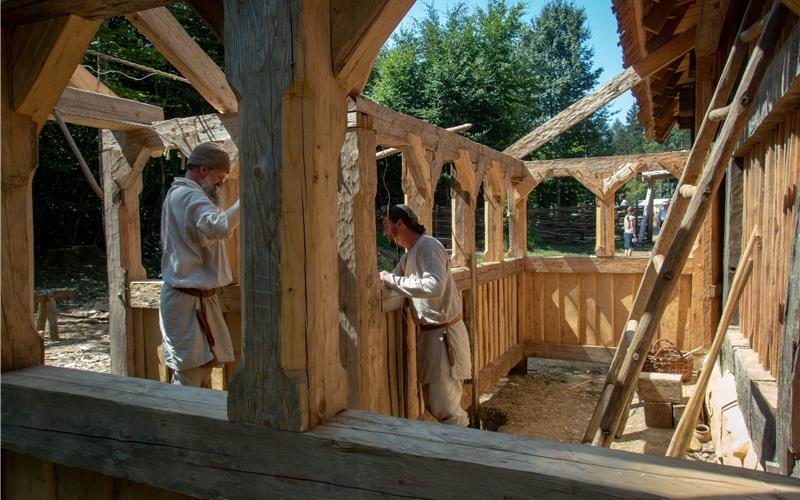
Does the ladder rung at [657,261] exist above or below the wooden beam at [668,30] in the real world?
below

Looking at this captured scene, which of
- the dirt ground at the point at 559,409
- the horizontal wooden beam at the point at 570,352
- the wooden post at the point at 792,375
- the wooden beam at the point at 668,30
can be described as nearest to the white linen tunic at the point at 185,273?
the wooden post at the point at 792,375

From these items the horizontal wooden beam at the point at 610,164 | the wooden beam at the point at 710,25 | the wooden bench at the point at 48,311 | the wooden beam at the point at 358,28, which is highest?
the wooden beam at the point at 710,25

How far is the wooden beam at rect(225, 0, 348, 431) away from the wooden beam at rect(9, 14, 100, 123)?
80 cm

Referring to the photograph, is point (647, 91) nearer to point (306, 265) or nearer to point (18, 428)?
point (306, 265)

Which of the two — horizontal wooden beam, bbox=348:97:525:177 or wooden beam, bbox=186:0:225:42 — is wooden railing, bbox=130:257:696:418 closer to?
horizontal wooden beam, bbox=348:97:525:177

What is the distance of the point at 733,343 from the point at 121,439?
431 cm

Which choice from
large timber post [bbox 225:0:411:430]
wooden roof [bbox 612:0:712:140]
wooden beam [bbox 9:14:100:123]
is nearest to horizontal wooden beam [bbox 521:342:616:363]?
wooden roof [bbox 612:0:712:140]

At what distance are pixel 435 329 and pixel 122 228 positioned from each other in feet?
8.86

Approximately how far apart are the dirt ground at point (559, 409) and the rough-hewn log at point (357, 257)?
2.74 m

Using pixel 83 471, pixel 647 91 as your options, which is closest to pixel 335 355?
Answer: pixel 83 471

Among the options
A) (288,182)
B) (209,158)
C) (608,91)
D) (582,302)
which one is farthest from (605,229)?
(288,182)

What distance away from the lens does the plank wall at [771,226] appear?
3027mm

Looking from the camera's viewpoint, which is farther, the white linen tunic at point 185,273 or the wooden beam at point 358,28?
the white linen tunic at point 185,273

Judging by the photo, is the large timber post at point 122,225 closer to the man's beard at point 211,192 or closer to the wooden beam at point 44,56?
the man's beard at point 211,192
